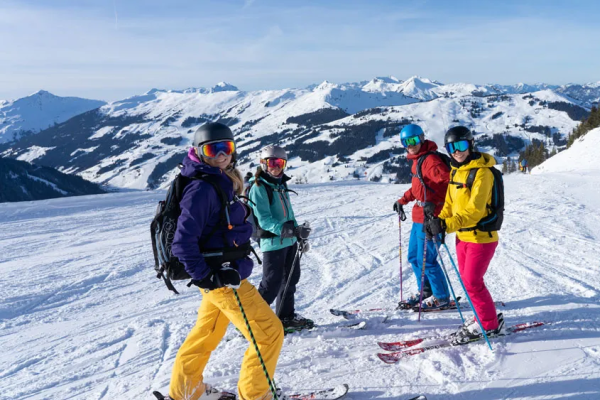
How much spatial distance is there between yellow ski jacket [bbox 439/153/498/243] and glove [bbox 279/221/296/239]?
156 cm

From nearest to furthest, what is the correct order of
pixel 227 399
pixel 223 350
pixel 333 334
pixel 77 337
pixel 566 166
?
pixel 227 399 < pixel 223 350 < pixel 333 334 < pixel 77 337 < pixel 566 166

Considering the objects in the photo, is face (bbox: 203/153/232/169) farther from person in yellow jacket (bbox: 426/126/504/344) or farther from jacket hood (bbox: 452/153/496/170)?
jacket hood (bbox: 452/153/496/170)

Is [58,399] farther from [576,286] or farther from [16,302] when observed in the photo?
[576,286]

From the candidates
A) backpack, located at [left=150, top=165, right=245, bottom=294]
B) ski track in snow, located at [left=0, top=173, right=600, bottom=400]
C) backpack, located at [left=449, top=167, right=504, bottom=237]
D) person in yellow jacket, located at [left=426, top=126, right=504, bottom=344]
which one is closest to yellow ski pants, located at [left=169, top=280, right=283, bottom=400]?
backpack, located at [left=150, top=165, right=245, bottom=294]

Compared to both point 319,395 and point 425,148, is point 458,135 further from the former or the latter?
point 319,395

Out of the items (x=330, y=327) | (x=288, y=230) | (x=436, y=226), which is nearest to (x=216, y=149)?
(x=288, y=230)

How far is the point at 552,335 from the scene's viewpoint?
13.4 ft

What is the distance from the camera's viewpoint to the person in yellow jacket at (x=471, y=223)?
12.1 feet

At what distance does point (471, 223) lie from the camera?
373 centimetres

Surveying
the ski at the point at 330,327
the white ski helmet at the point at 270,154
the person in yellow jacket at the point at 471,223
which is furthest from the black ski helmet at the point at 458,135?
the ski at the point at 330,327

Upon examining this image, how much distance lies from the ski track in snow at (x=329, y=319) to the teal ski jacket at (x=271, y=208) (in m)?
1.12

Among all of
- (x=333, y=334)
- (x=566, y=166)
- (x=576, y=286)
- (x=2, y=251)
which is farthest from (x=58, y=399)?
(x=566, y=166)

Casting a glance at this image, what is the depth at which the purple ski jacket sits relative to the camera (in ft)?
8.40

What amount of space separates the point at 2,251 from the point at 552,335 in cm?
1155
